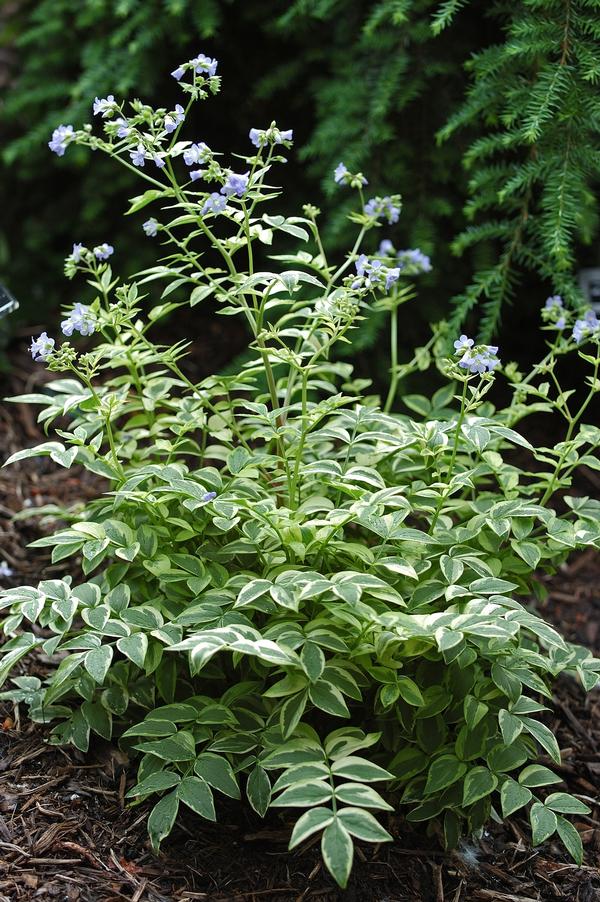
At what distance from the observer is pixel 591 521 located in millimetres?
1942

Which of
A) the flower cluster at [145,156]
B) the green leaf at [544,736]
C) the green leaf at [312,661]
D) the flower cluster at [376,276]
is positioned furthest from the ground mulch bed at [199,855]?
the flower cluster at [145,156]

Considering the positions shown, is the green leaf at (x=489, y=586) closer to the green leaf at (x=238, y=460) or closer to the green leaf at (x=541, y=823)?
the green leaf at (x=541, y=823)

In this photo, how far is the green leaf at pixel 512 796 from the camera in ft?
5.28

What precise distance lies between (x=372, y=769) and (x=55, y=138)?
1290 mm

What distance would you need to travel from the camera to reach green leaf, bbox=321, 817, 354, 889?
1329 mm

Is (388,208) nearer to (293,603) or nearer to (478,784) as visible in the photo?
(293,603)

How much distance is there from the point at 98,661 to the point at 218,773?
0.95 ft

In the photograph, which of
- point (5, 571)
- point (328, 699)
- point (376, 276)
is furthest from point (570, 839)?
point (5, 571)

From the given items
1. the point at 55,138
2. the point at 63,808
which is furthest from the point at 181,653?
the point at 55,138

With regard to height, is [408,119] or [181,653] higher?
[408,119]

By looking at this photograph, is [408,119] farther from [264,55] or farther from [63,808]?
[63,808]

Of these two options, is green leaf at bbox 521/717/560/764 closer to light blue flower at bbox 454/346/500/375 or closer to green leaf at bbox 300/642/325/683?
green leaf at bbox 300/642/325/683

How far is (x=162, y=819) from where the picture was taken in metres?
1.58

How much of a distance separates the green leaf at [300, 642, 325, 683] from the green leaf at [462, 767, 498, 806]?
0.38 metres
